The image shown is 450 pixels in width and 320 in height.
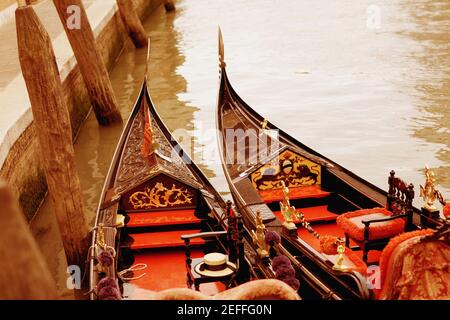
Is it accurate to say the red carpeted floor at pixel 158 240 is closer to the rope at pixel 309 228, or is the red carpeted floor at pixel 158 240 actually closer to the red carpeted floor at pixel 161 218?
the red carpeted floor at pixel 161 218

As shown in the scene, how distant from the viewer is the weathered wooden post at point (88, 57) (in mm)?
4328

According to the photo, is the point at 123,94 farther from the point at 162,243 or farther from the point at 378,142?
the point at 162,243

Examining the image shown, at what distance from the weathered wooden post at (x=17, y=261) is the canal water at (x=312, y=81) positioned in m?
2.72

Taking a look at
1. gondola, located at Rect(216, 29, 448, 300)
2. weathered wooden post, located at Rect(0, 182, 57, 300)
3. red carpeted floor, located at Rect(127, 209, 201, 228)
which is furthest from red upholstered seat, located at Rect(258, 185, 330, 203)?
weathered wooden post, located at Rect(0, 182, 57, 300)

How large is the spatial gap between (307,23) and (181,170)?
604 cm

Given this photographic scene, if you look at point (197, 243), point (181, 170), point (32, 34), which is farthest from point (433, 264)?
point (32, 34)

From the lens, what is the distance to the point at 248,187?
2953 mm

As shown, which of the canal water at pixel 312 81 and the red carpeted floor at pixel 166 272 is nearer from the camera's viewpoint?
the red carpeted floor at pixel 166 272

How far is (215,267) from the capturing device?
2.19 metres

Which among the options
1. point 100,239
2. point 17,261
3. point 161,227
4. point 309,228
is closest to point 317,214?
point 309,228

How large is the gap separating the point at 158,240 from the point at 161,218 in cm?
16

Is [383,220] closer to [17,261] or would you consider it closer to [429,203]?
[429,203]

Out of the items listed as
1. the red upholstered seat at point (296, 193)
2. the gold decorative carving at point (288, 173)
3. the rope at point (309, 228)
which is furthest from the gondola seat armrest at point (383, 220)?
the gold decorative carving at point (288, 173)

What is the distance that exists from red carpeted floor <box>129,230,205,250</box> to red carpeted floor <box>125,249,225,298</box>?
0.03m
